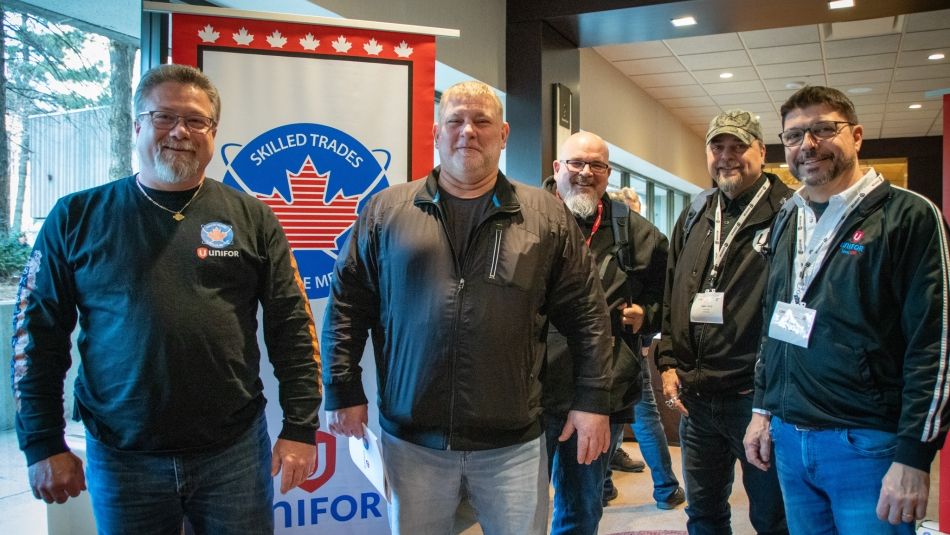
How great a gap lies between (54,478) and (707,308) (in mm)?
1784

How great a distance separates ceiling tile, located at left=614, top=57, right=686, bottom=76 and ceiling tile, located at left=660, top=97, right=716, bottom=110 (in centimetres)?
143

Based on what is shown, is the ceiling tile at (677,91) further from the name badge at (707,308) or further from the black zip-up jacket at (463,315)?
the black zip-up jacket at (463,315)

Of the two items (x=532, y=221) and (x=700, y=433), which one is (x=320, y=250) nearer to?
(x=532, y=221)

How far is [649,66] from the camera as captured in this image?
6.96 m

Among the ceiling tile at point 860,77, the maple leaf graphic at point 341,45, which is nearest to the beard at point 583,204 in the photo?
the maple leaf graphic at point 341,45

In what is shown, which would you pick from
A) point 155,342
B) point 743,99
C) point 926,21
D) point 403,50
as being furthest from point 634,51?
point 155,342

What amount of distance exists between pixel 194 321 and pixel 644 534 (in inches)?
102

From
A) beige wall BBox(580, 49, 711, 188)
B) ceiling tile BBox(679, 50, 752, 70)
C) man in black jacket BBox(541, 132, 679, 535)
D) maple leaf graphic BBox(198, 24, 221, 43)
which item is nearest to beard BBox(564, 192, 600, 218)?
man in black jacket BBox(541, 132, 679, 535)

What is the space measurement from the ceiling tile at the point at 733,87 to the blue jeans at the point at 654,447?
4.90 m

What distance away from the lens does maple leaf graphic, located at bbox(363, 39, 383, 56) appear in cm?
250

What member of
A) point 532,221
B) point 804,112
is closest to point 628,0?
point 804,112

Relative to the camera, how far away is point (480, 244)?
1.67 m

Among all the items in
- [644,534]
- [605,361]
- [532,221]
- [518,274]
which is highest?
[532,221]

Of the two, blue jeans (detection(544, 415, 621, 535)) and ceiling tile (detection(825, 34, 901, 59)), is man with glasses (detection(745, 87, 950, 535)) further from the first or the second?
ceiling tile (detection(825, 34, 901, 59))
